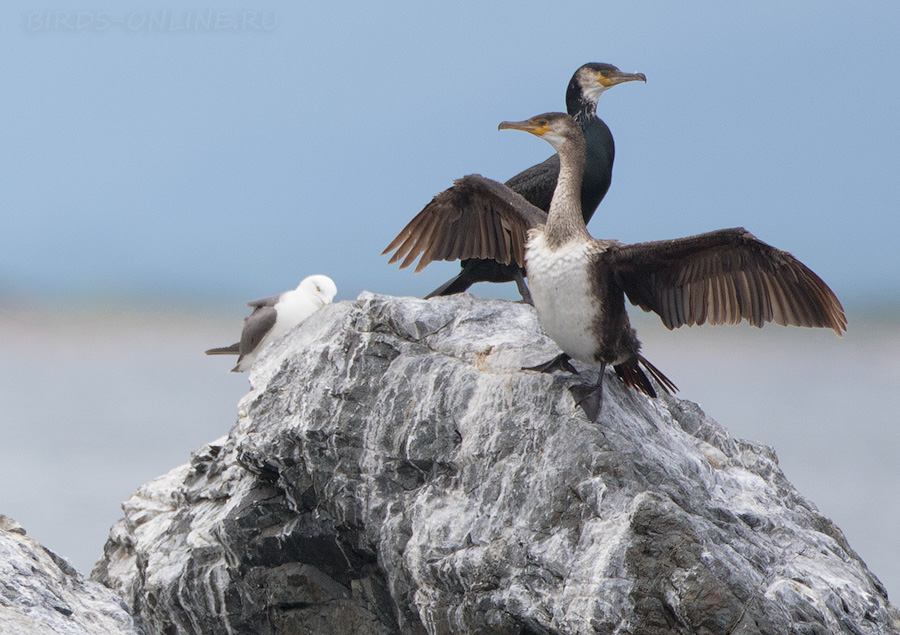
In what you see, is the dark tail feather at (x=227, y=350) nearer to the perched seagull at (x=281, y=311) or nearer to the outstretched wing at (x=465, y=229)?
the perched seagull at (x=281, y=311)

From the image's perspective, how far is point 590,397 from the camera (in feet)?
16.5

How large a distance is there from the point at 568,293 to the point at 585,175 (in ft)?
7.32

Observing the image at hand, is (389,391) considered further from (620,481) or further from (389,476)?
(620,481)

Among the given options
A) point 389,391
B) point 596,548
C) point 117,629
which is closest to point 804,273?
point 596,548

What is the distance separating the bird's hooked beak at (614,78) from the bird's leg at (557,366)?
2674mm

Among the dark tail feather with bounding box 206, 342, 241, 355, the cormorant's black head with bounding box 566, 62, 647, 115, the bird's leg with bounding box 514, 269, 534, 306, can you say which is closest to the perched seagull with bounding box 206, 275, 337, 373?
the dark tail feather with bounding box 206, 342, 241, 355

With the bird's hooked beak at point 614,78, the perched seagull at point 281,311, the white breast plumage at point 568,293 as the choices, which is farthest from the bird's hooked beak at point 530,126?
the perched seagull at point 281,311

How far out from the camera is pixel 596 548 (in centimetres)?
467

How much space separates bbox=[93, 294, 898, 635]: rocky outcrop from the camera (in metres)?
4.63

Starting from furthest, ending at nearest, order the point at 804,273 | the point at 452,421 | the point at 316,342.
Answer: the point at 316,342 → the point at 452,421 → the point at 804,273

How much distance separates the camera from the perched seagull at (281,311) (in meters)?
7.68

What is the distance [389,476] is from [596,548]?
123cm

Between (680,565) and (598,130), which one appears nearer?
(680,565)

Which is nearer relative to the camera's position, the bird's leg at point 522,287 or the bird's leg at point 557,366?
the bird's leg at point 557,366
